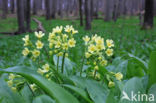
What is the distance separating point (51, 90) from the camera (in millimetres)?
1271

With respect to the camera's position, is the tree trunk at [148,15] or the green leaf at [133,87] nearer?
the green leaf at [133,87]

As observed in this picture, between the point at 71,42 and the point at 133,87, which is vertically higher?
the point at 71,42

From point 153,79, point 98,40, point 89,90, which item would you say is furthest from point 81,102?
point 153,79

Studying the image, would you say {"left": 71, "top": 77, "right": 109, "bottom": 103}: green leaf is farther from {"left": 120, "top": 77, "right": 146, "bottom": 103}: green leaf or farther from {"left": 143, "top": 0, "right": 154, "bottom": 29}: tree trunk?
{"left": 143, "top": 0, "right": 154, "bottom": 29}: tree trunk

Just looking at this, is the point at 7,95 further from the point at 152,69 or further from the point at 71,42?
the point at 152,69

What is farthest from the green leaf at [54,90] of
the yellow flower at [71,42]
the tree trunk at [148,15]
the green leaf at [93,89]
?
the tree trunk at [148,15]

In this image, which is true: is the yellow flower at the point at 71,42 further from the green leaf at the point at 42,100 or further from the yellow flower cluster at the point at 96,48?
the green leaf at the point at 42,100

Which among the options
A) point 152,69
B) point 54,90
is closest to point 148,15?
point 152,69

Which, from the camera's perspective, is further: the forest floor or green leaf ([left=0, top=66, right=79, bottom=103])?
the forest floor

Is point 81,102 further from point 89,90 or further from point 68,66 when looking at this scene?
point 68,66

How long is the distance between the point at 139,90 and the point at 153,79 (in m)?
0.28

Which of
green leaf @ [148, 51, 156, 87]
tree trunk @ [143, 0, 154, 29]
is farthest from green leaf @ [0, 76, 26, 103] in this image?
tree trunk @ [143, 0, 154, 29]

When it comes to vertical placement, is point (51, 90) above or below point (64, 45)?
below

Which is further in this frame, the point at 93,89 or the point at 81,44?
the point at 81,44
